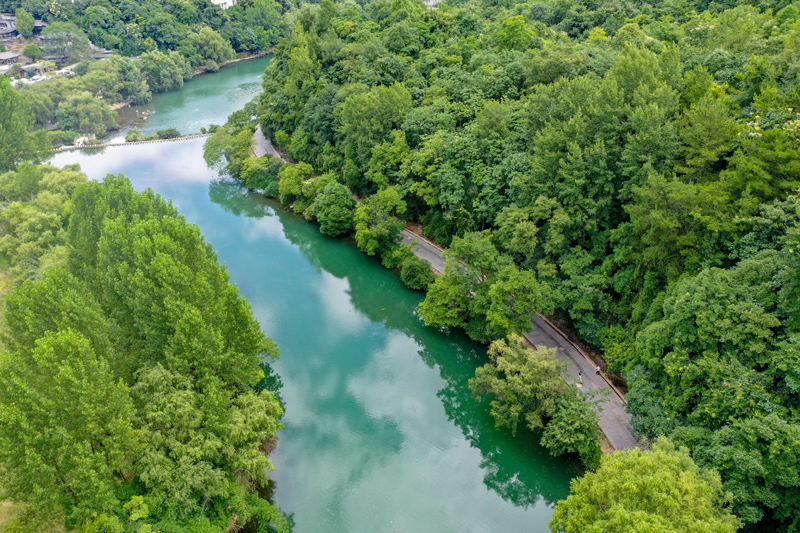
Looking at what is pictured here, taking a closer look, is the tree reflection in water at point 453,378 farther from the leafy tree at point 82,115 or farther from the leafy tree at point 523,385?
the leafy tree at point 82,115

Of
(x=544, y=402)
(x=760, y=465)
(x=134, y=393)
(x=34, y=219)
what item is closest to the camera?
(x=760, y=465)

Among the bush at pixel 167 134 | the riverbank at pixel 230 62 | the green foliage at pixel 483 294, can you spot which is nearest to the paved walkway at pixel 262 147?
the bush at pixel 167 134

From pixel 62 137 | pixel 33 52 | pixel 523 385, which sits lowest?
pixel 62 137

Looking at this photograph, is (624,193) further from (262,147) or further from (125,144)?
(125,144)

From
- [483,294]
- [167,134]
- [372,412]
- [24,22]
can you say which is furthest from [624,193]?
[24,22]

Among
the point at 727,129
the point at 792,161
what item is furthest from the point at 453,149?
the point at 792,161

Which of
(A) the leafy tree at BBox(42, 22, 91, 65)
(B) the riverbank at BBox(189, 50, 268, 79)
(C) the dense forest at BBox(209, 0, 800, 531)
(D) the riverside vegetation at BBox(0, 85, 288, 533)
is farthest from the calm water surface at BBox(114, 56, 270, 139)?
(D) the riverside vegetation at BBox(0, 85, 288, 533)
